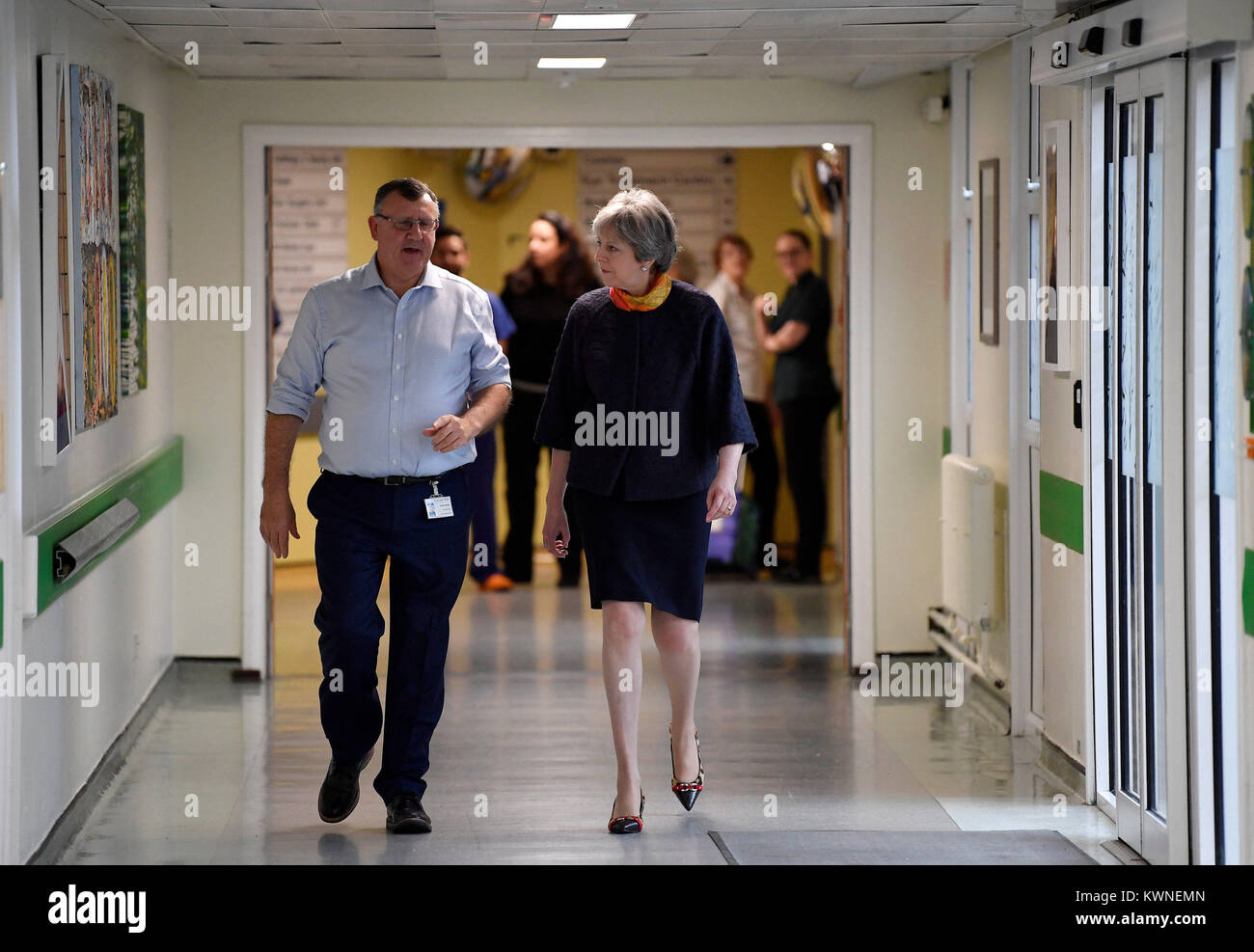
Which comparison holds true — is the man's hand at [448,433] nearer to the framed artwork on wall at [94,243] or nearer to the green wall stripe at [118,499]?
the green wall stripe at [118,499]

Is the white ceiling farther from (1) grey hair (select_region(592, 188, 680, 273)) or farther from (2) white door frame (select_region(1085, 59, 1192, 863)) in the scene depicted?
(2) white door frame (select_region(1085, 59, 1192, 863))

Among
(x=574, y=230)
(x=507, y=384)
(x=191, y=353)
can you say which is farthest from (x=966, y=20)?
(x=574, y=230)

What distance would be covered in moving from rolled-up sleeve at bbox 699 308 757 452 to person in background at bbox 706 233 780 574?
4588 mm

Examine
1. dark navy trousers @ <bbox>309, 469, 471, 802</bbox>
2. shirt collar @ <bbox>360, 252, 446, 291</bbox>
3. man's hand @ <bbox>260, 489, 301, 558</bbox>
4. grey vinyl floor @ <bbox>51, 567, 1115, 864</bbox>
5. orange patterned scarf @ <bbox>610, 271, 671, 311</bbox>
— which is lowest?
grey vinyl floor @ <bbox>51, 567, 1115, 864</bbox>

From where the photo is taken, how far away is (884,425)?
21.6 ft

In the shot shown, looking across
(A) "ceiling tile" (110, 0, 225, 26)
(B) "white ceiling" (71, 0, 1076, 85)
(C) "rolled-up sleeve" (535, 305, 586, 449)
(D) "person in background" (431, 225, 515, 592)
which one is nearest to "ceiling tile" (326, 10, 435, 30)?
(B) "white ceiling" (71, 0, 1076, 85)

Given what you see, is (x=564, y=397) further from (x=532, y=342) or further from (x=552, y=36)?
(x=532, y=342)

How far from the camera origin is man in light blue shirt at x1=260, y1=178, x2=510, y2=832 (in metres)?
4.25

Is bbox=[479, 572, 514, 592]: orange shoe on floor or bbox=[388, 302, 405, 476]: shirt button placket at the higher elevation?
bbox=[388, 302, 405, 476]: shirt button placket

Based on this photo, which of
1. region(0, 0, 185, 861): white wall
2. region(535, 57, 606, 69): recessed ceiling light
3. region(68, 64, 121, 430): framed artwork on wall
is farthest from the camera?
region(535, 57, 606, 69): recessed ceiling light

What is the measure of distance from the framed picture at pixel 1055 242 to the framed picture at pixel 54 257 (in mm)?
2832

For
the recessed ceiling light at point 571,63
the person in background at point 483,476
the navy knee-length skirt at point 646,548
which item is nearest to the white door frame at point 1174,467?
the navy knee-length skirt at point 646,548
